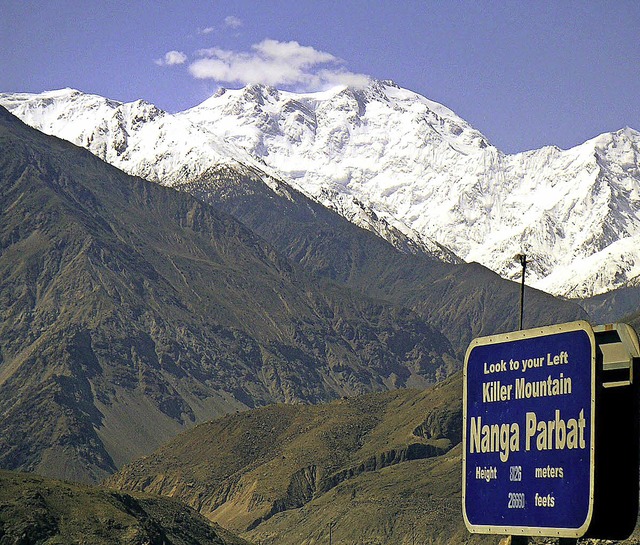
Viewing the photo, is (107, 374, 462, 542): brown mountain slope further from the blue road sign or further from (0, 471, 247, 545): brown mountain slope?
the blue road sign

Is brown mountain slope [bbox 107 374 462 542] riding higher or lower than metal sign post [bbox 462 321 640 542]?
higher

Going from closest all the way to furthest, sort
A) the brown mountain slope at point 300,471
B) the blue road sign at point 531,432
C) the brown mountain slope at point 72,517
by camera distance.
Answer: the blue road sign at point 531,432 < the brown mountain slope at point 72,517 < the brown mountain slope at point 300,471

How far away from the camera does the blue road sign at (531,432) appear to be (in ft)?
37.7

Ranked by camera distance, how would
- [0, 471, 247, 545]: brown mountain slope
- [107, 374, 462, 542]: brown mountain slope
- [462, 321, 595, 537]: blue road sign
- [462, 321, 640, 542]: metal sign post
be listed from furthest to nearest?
[107, 374, 462, 542]: brown mountain slope → [0, 471, 247, 545]: brown mountain slope → [462, 321, 595, 537]: blue road sign → [462, 321, 640, 542]: metal sign post

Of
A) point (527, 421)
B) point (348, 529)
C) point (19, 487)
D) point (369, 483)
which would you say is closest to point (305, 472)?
point (369, 483)

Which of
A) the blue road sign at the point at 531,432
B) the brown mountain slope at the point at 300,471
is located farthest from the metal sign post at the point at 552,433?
the brown mountain slope at the point at 300,471

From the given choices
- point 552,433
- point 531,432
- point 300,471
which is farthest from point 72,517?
point 552,433

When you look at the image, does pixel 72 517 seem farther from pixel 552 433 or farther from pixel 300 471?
pixel 552 433

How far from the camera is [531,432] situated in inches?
481

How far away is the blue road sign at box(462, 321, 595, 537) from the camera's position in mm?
11484

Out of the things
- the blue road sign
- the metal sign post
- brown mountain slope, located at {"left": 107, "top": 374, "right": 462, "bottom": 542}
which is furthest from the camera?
brown mountain slope, located at {"left": 107, "top": 374, "right": 462, "bottom": 542}

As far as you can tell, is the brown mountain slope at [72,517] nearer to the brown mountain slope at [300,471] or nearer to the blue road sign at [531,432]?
the brown mountain slope at [300,471]

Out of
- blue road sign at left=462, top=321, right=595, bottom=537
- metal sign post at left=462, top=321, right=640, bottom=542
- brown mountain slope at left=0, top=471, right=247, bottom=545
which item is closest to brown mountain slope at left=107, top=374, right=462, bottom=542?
brown mountain slope at left=0, top=471, right=247, bottom=545

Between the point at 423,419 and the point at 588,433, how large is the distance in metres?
190
